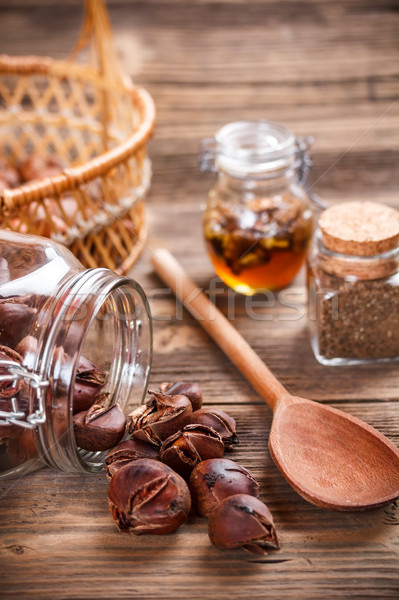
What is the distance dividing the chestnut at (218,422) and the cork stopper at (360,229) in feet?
0.90

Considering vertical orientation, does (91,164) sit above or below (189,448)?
above

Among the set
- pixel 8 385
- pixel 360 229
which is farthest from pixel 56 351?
pixel 360 229

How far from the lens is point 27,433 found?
0.74 meters

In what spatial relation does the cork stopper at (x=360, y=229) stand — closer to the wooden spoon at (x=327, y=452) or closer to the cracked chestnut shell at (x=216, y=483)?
the wooden spoon at (x=327, y=452)

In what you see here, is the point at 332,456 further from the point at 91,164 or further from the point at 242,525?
the point at 91,164

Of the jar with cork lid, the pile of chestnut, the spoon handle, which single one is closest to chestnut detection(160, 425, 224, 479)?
the pile of chestnut

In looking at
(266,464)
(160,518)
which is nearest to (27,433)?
(160,518)

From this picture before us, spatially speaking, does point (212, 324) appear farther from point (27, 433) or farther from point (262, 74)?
point (262, 74)

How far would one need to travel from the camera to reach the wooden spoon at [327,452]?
2.42ft

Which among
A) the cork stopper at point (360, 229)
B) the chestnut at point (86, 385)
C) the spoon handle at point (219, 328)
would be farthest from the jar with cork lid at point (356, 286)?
the chestnut at point (86, 385)

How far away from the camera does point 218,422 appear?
0.81 metres

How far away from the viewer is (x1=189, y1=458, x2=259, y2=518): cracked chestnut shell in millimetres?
712

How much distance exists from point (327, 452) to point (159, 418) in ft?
0.63

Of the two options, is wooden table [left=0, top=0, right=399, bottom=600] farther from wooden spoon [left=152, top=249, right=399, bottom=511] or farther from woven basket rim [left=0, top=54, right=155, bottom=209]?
woven basket rim [left=0, top=54, right=155, bottom=209]
